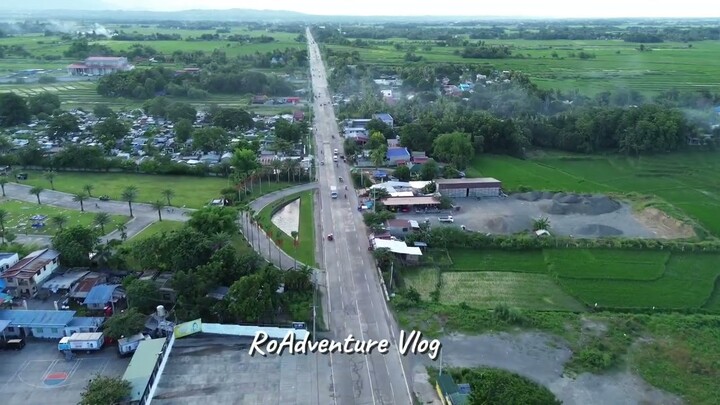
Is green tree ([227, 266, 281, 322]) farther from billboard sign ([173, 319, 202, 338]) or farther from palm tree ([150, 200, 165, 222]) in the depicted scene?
palm tree ([150, 200, 165, 222])

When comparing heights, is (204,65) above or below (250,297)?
above

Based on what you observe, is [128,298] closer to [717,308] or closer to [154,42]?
[717,308]


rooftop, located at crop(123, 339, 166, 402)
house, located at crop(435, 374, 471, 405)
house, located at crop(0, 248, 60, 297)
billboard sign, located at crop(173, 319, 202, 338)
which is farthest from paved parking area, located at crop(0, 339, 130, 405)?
house, located at crop(435, 374, 471, 405)

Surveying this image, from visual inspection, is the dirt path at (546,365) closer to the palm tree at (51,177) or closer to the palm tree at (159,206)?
the palm tree at (159,206)

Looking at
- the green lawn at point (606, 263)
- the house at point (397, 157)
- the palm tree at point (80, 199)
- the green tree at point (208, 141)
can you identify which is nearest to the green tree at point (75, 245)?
the palm tree at point (80, 199)

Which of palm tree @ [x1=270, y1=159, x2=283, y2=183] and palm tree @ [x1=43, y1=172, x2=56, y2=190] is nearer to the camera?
palm tree @ [x1=43, y1=172, x2=56, y2=190]

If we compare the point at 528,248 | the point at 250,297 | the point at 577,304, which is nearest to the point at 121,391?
the point at 250,297
